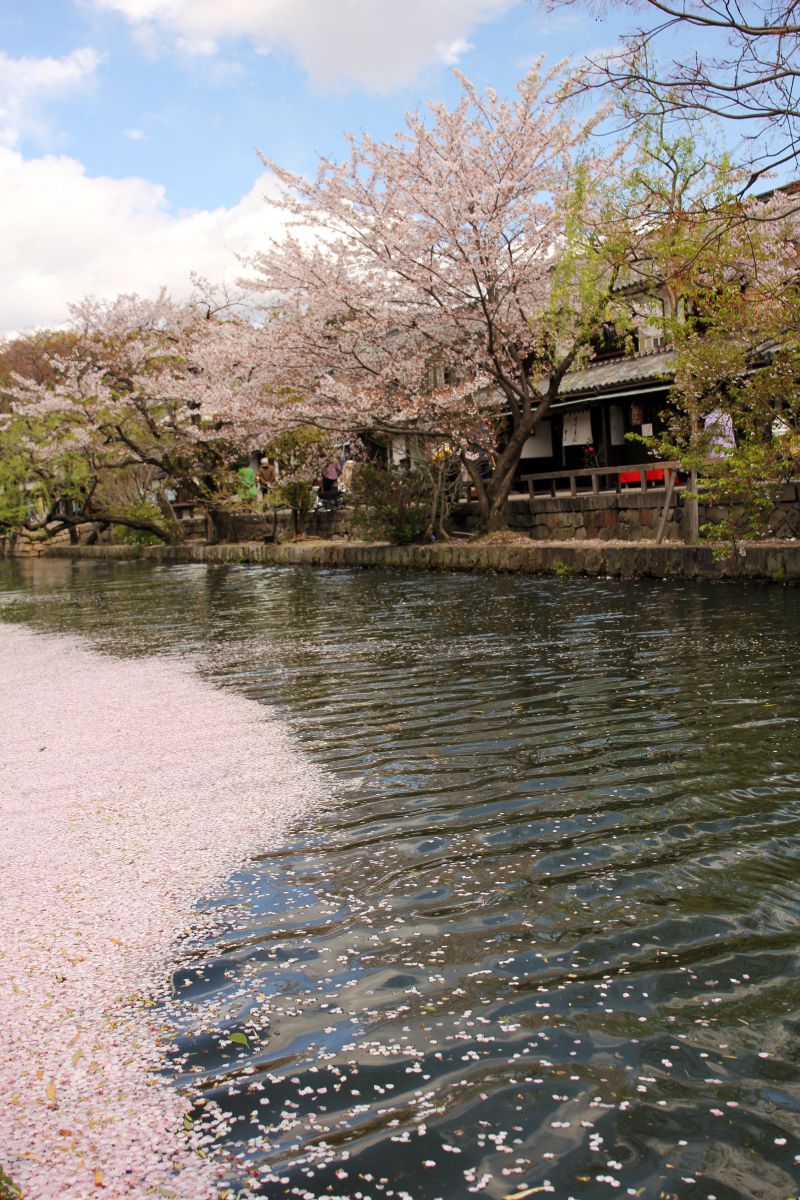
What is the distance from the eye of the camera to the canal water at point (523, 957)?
2.25 meters

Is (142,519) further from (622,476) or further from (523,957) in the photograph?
(523,957)

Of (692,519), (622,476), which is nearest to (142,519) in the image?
(622,476)

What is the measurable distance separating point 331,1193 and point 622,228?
15422 millimetres

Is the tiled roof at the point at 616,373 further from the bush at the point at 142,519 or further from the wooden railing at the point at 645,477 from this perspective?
the bush at the point at 142,519

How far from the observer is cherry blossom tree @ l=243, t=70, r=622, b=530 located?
59.2 ft

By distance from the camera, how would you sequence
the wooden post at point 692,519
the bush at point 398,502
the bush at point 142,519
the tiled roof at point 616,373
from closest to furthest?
1. the wooden post at point 692,519
2. the tiled roof at point 616,373
3. the bush at point 398,502
4. the bush at point 142,519

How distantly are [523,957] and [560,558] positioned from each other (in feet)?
45.3

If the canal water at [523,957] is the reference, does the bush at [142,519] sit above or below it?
above

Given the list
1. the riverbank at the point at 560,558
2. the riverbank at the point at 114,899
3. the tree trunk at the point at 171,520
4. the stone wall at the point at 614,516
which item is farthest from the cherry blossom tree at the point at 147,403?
the riverbank at the point at 114,899

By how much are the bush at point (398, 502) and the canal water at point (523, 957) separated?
552 inches

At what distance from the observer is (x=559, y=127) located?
18.2 metres

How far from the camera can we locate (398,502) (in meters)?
21.4

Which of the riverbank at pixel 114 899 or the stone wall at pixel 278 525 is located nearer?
the riverbank at pixel 114 899

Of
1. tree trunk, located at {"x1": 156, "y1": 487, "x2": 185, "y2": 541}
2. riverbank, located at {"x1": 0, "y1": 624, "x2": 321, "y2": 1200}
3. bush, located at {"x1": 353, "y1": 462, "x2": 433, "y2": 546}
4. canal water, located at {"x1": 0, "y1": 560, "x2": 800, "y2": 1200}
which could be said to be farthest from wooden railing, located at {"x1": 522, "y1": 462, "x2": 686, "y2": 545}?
tree trunk, located at {"x1": 156, "y1": 487, "x2": 185, "y2": 541}
